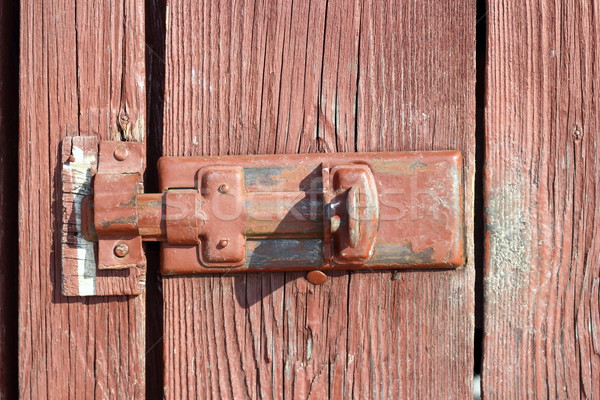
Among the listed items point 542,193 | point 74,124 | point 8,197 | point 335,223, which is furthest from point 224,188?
point 542,193

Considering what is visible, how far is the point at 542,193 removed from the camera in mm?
891

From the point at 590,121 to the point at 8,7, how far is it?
3.50 feet

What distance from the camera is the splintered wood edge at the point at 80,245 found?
862mm

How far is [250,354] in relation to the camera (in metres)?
0.90

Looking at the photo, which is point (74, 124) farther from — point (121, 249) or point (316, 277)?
point (316, 277)

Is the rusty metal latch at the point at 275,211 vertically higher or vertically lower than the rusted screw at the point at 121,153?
lower

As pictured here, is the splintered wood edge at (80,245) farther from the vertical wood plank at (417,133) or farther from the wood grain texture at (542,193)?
the wood grain texture at (542,193)

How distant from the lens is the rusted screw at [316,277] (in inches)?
34.7

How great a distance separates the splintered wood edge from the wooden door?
3 centimetres

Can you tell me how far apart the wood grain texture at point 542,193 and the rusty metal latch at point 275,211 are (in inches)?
3.9

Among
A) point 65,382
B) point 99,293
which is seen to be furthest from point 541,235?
point 65,382

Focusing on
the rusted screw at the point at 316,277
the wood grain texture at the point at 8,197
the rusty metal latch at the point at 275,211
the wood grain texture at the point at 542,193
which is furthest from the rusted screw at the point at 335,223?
the wood grain texture at the point at 8,197

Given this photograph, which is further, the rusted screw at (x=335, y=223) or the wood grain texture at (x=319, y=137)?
the wood grain texture at (x=319, y=137)

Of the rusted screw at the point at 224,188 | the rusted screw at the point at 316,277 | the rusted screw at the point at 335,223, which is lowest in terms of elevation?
the rusted screw at the point at 316,277
